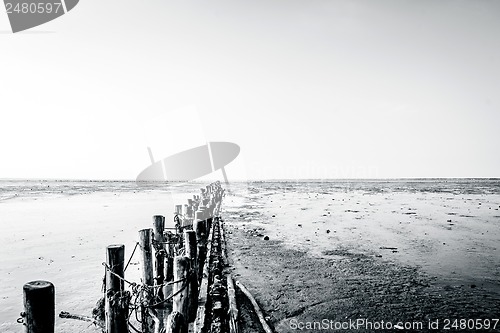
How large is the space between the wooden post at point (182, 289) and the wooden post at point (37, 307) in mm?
1889

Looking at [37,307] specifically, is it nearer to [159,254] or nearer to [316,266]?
[159,254]

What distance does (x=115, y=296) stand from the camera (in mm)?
4062

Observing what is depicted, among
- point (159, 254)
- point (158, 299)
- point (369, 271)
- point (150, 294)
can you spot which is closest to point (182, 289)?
point (150, 294)

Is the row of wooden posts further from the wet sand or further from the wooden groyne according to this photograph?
the wet sand

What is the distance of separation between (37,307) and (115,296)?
61.5 inches

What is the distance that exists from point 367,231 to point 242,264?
29.2 ft

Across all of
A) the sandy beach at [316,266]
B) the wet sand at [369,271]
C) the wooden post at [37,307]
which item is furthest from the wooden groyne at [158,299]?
the wet sand at [369,271]

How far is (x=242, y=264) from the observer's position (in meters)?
10.1

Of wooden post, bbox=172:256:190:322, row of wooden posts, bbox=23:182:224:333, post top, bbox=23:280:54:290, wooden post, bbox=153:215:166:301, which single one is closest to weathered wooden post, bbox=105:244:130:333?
row of wooden posts, bbox=23:182:224:333

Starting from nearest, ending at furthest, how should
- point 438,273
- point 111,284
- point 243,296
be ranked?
1. point 111,284
2. point 243,296
3. point 438,273

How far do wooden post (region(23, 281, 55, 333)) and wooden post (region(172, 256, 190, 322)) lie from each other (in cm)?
189

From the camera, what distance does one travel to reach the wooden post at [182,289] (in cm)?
436

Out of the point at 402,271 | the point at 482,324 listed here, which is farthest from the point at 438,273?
the point at 482,324

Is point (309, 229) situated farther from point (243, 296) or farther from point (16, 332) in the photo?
point (16, 332)
